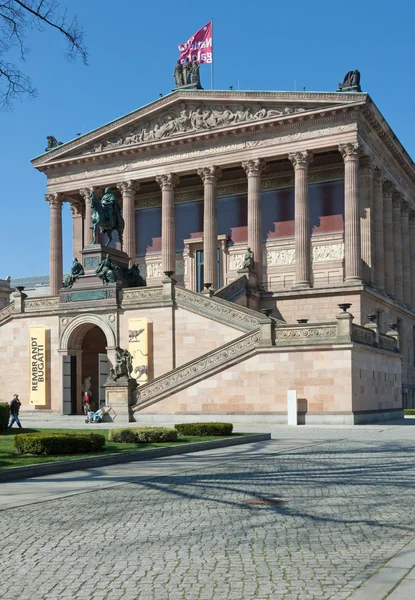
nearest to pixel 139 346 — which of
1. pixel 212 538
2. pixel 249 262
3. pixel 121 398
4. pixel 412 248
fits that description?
pixel 121 398

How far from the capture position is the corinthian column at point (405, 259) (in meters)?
72.2

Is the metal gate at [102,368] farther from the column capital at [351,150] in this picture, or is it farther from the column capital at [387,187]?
the column capital at [387,187]

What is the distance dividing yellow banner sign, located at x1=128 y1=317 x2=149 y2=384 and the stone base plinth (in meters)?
6.85

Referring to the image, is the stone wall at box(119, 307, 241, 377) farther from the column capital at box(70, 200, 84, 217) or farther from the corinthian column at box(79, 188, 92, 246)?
the column capital at box(70, 200, 84, 217)

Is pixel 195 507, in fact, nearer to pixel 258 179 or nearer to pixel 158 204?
pixel 258 179

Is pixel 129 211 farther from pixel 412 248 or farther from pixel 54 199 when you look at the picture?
pixel 412 248

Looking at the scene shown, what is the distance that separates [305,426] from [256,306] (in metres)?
24.0

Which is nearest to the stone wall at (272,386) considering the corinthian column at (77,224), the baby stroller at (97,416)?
the baby stroller at (97,416)

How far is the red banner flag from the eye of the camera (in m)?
68.5

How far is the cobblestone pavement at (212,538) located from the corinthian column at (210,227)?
47.6m

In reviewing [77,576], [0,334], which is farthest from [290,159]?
[77,576]

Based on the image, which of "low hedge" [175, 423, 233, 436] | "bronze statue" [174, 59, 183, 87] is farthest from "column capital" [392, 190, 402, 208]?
"low hedge" [175, 423, 233, 436]

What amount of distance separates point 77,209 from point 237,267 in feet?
60.5

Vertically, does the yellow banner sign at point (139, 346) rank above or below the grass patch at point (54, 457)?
above
